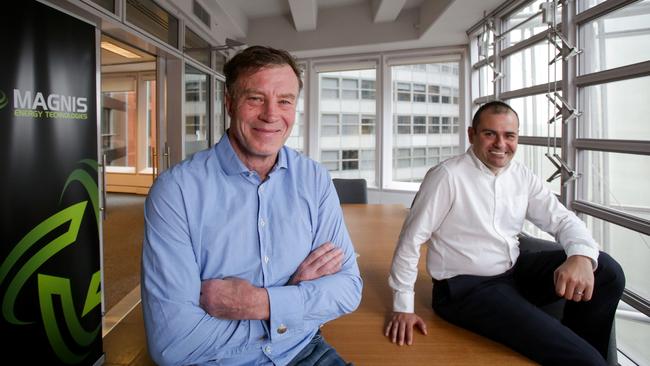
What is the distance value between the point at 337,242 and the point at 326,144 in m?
6.08

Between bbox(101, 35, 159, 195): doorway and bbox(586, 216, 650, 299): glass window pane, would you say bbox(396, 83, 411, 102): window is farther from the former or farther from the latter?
bbox(101, 35, 159, 195): doorway

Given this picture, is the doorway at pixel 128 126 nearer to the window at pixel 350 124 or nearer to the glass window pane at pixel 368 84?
the window at pixel 350 124

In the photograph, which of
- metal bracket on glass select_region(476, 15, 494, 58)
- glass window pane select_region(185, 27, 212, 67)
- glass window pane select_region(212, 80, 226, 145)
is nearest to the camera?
metal bracket on glass select_region(476, 15, 494, 58)

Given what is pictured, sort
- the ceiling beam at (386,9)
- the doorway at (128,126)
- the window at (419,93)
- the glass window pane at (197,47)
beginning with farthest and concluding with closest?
the doorway at (128,126)
the window at (419,93)
the ceiling beam at (386,9)
the glass window pane at (197,47)

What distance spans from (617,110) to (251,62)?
8.32 feet

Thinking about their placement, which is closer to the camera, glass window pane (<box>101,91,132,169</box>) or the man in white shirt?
the man in white shirt

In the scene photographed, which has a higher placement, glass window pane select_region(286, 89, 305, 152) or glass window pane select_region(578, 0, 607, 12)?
glass window pane select_region(578, 0, 607, 12)

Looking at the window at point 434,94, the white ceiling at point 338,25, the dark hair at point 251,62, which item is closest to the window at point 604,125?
the white ceiling at point 338,25

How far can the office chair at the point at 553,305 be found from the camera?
1.62m

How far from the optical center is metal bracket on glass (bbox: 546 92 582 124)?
2965 mm

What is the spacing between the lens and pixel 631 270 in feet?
8.05

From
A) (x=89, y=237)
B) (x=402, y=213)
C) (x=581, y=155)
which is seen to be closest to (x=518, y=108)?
(x=581, y=155)

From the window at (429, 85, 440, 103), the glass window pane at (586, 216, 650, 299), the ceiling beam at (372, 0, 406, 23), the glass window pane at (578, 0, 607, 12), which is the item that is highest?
the ceiling beam at (372, 0, 406, 23)

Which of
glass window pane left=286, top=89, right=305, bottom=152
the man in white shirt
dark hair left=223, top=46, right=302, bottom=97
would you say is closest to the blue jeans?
the man in white shirt
